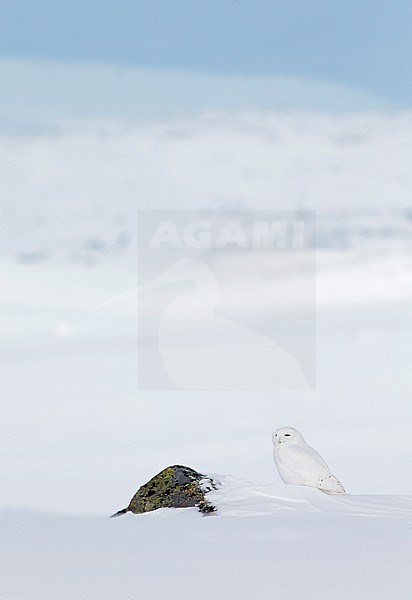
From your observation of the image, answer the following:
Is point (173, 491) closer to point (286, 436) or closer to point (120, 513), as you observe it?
point (120, 513)

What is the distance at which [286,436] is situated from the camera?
18.4 ft

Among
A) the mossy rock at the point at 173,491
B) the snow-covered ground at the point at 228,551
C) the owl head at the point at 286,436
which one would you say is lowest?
the snow-covered ground at the point at 228,551

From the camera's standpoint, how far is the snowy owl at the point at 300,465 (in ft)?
17.4

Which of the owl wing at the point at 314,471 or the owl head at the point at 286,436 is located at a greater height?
the owl head at the point at 286,436

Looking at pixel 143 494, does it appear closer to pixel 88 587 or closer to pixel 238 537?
pixel 238 537

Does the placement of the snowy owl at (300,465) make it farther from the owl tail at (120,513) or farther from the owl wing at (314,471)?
the owl tail at (120,513)

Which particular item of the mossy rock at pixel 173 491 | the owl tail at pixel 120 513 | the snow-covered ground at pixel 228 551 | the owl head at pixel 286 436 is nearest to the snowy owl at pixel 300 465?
the owl head at pixel 286 436

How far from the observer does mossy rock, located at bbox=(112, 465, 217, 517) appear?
4.95 meters

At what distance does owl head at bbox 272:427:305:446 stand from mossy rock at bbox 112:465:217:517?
0.61 m

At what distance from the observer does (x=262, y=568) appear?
13.1 feet

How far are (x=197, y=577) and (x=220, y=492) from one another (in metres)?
1.09

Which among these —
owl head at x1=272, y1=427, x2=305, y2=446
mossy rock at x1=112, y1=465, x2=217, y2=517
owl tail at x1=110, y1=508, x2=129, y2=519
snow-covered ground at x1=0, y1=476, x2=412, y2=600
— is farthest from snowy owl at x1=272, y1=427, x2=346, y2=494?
owl tail at x1=110, y1=508, x2=129, y2=519

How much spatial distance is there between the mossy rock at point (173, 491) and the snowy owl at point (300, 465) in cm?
51

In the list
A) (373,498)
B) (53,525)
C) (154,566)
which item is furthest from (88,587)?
A: (373,498)
